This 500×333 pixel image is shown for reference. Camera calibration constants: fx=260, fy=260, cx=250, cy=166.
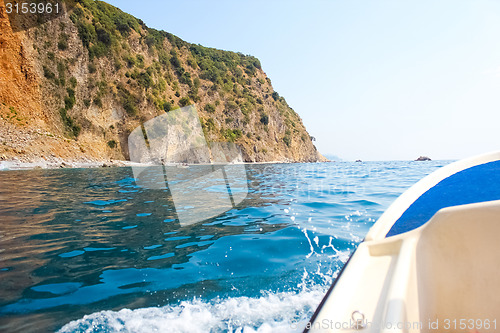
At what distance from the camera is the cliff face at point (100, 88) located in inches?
888

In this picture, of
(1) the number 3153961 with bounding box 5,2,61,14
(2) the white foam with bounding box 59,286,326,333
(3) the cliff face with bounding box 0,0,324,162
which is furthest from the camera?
(1) the number 3153961 with bounding box 5,2,61,14

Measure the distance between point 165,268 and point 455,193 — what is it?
2.69 meters

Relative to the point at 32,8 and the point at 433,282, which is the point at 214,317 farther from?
the point at 32,8

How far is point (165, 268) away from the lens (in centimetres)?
259

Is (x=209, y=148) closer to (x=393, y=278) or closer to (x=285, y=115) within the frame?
(x=285, y=115)

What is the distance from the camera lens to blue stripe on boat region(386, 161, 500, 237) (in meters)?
1.94

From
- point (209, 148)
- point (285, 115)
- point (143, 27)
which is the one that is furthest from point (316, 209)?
point (285, 115)

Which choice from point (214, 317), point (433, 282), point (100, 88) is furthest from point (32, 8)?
point (433, 282)

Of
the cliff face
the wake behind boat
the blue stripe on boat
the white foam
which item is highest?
the cliff face

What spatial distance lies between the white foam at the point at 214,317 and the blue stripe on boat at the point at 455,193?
909 mm

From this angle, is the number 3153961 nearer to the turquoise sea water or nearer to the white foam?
the turquoise sea water

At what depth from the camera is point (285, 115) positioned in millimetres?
68188

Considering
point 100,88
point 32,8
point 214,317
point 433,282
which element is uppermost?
point 32,8

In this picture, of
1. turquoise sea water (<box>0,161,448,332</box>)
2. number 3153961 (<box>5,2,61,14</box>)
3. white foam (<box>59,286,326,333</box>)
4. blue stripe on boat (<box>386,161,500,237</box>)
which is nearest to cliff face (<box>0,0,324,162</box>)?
number 3153961 (<box>5,2,61,14</box>)
